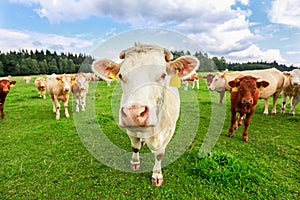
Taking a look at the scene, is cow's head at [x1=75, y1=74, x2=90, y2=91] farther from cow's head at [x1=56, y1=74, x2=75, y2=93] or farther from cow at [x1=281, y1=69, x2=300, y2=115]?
cow at [x1=281, y1=69, x2=300, y2=115]

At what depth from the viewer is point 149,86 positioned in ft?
6.70

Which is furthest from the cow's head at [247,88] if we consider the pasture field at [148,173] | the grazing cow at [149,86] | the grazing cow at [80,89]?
the grazing cow at [80,89]

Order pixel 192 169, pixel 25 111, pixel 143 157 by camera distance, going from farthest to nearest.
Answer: pixel 25 111, pixel 143 157, pixel 192 169

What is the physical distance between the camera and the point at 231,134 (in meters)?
4.93

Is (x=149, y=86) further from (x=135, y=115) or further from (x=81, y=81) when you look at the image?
(x=81, y=81)

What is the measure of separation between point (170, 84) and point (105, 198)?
1.97 metres

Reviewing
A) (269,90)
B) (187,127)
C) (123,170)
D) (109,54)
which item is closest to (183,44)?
(109,54)

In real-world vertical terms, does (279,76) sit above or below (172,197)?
above

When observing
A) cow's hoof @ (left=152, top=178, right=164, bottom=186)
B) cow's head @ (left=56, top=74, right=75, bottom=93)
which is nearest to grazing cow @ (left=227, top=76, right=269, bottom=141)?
cow's hoof @ (left=152, top=178, right=164, bottom=186)

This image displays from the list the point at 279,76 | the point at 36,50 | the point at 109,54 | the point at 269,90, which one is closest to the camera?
the point at 109,54

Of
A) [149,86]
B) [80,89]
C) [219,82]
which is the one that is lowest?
[80,89]

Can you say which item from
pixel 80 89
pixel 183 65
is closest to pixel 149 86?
pixel 183 65

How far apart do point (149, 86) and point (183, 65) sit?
83 centimetres

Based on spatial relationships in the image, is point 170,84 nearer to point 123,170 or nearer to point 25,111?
point 123,170
